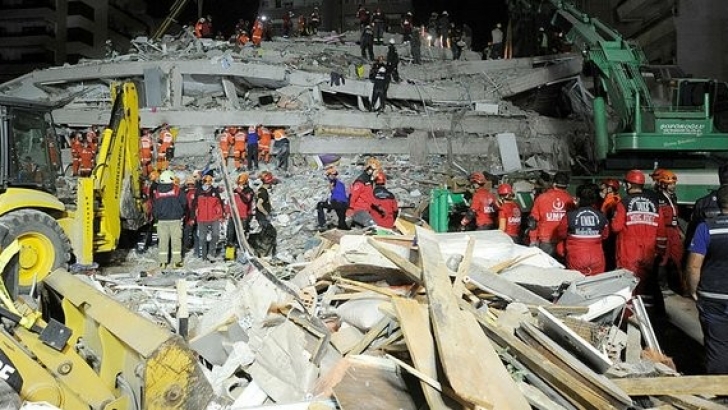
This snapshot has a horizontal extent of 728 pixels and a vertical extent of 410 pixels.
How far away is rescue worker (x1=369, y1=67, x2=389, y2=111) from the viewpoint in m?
16.9

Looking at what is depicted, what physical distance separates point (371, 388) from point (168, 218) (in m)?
6.82

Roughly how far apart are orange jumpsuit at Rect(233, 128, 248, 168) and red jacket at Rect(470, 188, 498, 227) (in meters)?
7.66

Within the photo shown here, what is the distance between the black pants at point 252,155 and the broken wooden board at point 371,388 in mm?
11122

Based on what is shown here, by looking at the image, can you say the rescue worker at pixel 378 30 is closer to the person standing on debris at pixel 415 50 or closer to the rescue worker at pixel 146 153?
the person standing on debris at pixel 415 50

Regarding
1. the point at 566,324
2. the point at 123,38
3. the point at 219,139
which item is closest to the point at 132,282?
the point at 566,324

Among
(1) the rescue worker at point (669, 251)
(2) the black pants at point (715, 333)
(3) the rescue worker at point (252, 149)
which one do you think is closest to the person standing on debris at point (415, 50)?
(3) the rescue worker at point (252, 149)

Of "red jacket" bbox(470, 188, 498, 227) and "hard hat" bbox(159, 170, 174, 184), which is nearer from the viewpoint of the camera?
"red jacket" bbox(470, 188, 498, 227)

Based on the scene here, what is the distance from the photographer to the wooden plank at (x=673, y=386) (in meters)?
3.70

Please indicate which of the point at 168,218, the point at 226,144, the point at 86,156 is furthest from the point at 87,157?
the point at 168,218

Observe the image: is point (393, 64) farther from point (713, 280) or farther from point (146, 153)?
point (713, 280)

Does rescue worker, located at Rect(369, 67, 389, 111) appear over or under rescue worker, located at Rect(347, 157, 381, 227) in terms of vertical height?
over

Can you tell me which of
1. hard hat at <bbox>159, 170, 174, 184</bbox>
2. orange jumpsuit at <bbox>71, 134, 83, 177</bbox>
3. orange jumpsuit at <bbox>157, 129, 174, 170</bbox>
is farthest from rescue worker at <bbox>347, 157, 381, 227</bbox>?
orange jumpsuit at <bbox>71, 134, 83, 177</bbox>

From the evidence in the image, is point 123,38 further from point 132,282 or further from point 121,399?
point 121,399

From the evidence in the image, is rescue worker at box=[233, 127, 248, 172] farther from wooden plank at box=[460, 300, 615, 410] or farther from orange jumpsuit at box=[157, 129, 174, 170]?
wooden plank at box=[460, 300, 615, 410]
